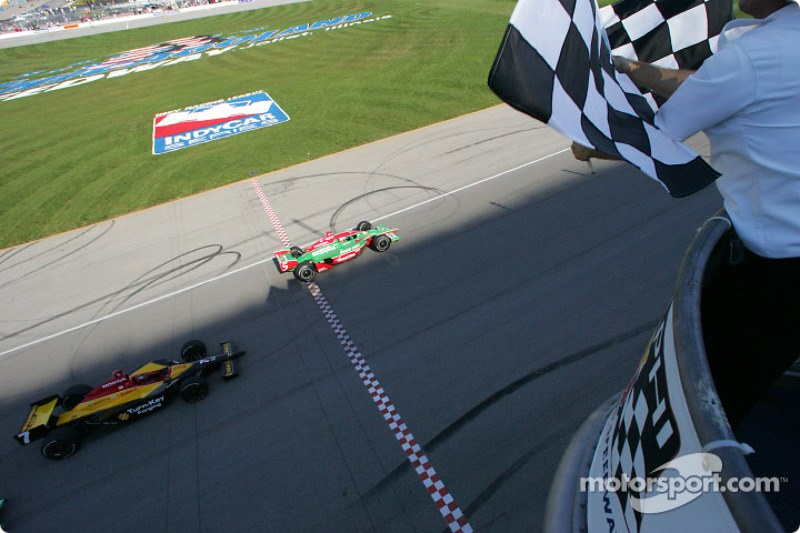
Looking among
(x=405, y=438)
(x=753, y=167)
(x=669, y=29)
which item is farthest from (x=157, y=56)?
(x=753, y=167)

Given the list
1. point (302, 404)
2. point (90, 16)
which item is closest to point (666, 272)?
point (302, 404)

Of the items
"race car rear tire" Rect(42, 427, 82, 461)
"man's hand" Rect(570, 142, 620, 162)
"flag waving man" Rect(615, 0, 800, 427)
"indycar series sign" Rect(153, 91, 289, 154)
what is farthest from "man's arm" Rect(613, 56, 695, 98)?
"indycar series sign" Rect(153, 91, 289, 154)

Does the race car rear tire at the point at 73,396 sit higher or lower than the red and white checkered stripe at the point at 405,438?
higher

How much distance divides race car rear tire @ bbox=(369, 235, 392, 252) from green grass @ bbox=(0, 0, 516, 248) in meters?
7.13

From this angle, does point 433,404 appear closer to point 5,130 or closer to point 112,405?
point 112,405

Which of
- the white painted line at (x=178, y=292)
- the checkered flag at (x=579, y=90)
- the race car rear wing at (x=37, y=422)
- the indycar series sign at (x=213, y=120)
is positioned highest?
the checkered flag at (x=579, y=90)

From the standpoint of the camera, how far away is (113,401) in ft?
21.7

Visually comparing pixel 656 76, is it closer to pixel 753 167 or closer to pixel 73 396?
pixel 753 167

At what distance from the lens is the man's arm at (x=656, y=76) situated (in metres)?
1.95

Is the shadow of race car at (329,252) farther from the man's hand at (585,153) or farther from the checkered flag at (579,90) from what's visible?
the checkered flag at (579,90)

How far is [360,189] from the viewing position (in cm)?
1289

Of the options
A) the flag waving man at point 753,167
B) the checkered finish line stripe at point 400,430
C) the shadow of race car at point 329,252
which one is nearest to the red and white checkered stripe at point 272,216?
the shadow of race car at point 329,252

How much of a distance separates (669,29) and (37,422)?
8722mm

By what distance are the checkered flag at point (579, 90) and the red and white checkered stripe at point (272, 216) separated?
9359 millimetres
